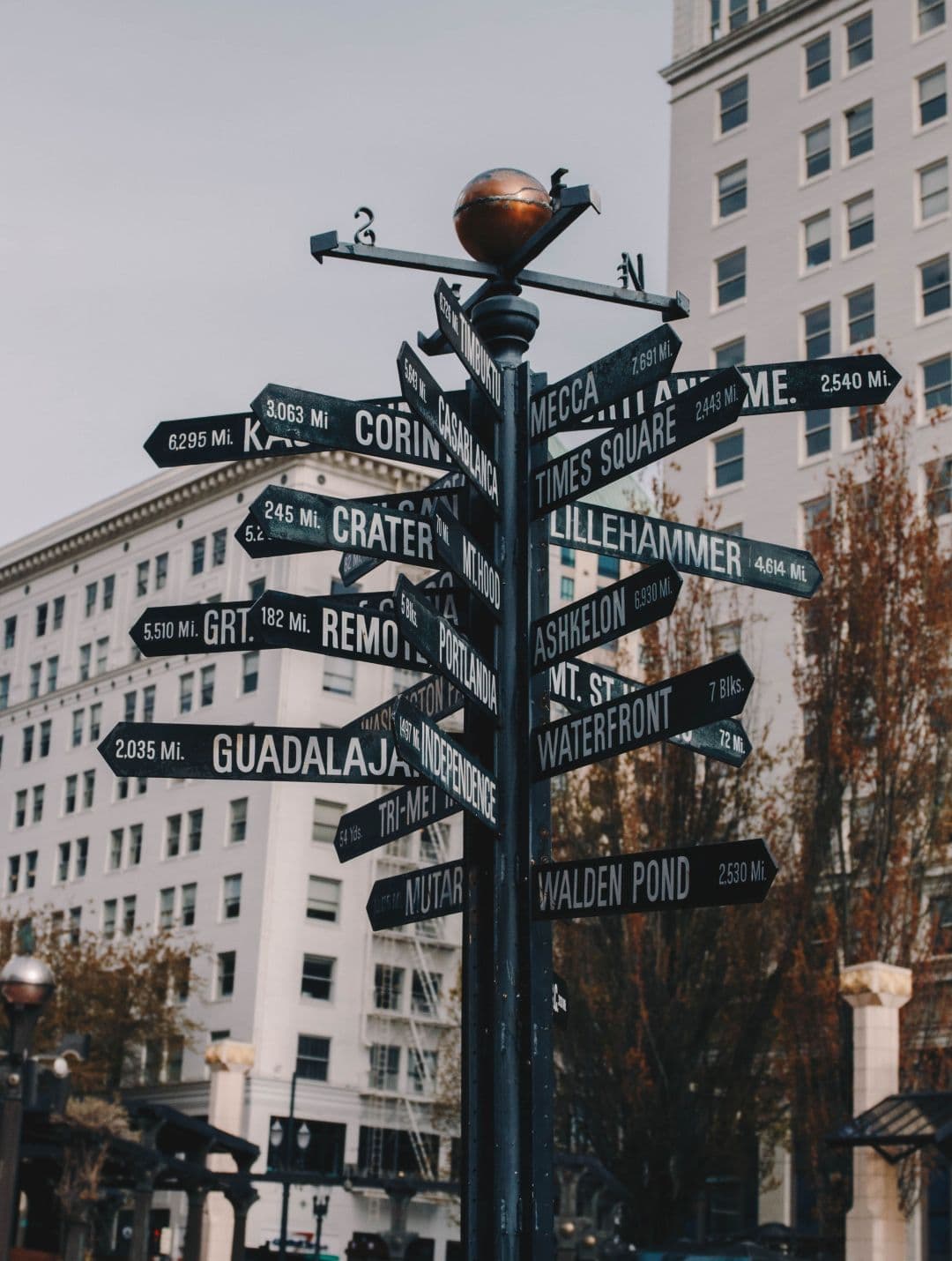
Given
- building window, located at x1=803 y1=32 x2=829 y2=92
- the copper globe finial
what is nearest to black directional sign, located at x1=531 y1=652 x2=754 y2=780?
the copper globe finial

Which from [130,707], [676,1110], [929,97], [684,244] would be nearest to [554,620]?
[676,1110]

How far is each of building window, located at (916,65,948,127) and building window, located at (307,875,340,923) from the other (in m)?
29.3

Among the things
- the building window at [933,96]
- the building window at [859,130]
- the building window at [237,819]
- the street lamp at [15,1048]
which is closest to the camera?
the street lamp at [15,1048]

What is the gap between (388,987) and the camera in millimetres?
59875

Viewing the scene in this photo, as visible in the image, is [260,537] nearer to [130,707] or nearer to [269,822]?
[269,822]

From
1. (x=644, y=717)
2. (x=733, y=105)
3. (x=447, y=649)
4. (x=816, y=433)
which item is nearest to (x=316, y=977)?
(x=816, y=433)

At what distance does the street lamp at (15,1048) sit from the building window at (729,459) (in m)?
39.6

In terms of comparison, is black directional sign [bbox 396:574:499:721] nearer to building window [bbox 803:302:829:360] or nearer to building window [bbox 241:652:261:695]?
building window [bbox 803:302:829:360]

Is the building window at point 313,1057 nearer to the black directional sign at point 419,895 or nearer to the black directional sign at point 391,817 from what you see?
the black directional sign at point 391,817

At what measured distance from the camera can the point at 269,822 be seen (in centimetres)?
5844

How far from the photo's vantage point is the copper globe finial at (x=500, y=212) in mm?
6035

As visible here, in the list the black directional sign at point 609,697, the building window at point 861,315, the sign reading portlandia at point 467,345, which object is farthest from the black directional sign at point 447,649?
the building window at point 861,315

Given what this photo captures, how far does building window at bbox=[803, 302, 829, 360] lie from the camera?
50875 mm

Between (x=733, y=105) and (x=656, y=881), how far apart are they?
54584 mm
